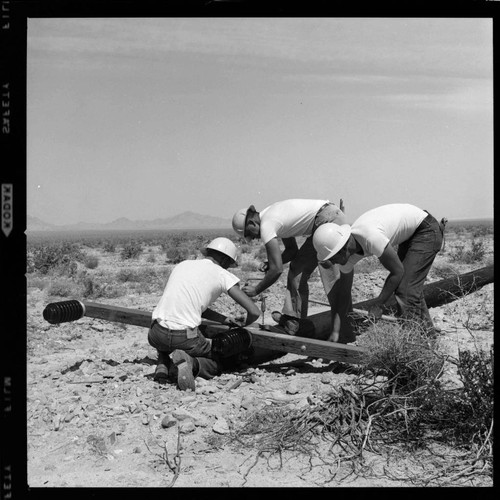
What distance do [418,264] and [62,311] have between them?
344 cm

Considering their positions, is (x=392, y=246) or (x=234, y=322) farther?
(x=392, y=246)

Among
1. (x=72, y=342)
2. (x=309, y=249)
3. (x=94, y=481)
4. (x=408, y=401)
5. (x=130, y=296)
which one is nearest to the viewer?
(x=94, y=481)

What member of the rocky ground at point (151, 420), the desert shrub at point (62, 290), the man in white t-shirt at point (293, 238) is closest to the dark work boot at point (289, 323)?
the man in white t-shirt at point (293, 238)

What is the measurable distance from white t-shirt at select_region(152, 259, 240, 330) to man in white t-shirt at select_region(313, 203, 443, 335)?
939 millimetres

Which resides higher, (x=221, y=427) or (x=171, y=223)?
(x=171, y=223)

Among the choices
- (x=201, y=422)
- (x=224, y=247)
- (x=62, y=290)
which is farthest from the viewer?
(x=62, y=290)

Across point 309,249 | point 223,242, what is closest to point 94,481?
point 223,242

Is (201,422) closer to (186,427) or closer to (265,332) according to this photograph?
(186,427)

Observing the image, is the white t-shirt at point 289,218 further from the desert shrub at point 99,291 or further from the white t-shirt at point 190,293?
the desert shrub at point 99,291

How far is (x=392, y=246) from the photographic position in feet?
21.9

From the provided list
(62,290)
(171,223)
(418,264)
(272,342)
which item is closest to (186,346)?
(272,342)

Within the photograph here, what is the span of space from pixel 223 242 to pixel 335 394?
1829 mm
